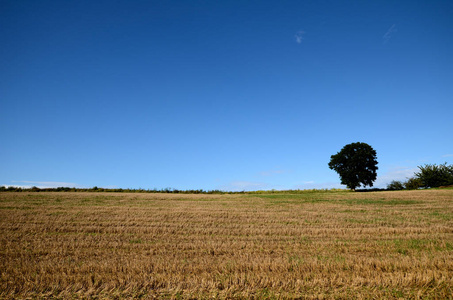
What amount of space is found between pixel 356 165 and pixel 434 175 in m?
23.8

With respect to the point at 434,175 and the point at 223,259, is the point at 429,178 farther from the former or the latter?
the point at 223,259

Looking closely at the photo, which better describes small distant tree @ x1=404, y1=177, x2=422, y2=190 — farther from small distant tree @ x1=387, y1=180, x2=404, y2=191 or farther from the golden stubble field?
the golden stubble field

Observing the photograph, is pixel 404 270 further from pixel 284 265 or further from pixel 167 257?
pixel 167 257

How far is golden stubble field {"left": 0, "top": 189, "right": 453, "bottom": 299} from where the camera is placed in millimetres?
5258

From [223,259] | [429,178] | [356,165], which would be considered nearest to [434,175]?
[429,178]

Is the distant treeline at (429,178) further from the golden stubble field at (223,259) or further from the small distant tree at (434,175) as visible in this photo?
the golden stubble field at (223,259)

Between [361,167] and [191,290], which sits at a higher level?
[361,167]

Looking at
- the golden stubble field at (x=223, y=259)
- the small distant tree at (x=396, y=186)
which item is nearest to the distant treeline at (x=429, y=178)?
the small distant tree at (x=396, y=186)

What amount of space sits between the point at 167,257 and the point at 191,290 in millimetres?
2730

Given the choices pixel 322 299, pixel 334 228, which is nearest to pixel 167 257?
pixel 322 299

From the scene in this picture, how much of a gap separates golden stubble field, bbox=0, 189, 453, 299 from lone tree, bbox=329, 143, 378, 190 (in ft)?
140

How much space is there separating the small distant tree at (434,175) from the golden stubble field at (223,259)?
60.8 meters

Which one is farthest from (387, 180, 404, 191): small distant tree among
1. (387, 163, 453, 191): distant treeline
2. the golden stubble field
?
the golden stubble field

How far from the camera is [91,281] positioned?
5633mm
